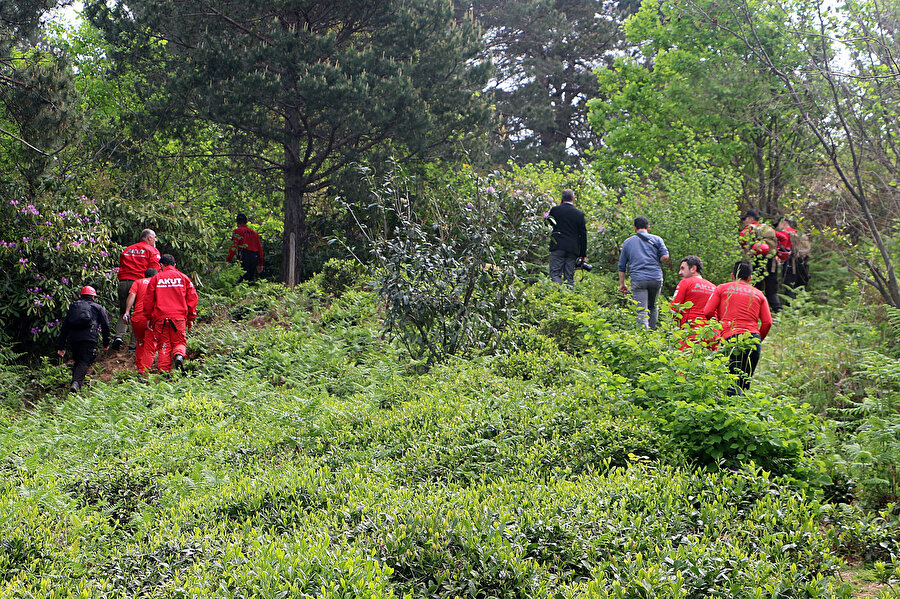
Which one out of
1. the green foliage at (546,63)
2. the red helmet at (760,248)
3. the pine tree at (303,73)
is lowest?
the red helmet at (760,248)

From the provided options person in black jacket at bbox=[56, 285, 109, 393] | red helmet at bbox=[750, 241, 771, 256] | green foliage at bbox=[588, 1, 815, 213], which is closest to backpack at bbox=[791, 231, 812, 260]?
red helmet at bbox=[750, 241, 771, 256]

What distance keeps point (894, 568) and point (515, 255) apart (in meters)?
5.96

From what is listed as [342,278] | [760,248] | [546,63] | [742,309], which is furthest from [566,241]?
[546,63]

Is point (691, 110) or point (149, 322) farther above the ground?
point (691, 110)

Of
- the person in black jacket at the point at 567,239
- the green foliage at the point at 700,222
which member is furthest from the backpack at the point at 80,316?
the green foliage at the point at 700,222

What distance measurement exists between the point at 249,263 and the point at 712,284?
10918 millimetres

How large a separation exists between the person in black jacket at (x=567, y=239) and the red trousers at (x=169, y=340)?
20.2 ft

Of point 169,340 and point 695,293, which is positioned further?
point 169,340

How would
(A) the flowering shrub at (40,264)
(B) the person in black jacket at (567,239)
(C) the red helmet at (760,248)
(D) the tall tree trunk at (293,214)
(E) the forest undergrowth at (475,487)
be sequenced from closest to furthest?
(E) the forest undergrowth at (475,487)
(A) the flowering shrub at (40,264)
(C) the red helmet at (760,248)
(B) the person in black jacket at (567,239)
(D) the tall tree trunk at (293,214)

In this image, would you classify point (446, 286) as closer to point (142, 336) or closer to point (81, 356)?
point (142, 336)

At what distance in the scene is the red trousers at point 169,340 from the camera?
10477 millimetres

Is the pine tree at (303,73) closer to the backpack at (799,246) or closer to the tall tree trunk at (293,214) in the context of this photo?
the tall tree trunk at (293,214)

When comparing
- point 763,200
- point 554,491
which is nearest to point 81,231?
point 554,491

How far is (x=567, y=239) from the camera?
12219mm
